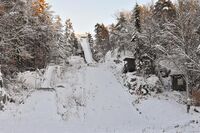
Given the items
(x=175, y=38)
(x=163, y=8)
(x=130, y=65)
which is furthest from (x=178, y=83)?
(x=163, y=8)

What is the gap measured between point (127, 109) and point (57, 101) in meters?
6.57

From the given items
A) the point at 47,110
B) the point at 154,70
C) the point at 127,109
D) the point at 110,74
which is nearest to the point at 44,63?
the point at 110,74

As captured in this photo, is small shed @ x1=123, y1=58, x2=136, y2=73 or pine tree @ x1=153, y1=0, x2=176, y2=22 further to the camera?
pine tree @ x1=153, y1=0, x2=176, y2=22

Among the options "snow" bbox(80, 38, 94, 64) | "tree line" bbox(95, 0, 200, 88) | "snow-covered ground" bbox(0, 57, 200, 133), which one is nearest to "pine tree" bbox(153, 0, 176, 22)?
"tree line" bbox(95, 0, 200, 88)

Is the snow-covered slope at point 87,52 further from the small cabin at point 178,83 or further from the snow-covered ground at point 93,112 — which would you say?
the snow-covered ground at point 93,112

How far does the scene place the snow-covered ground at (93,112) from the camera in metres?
19.2

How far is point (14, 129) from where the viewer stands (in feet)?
59.1

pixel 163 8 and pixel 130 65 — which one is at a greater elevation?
pixel 163 8

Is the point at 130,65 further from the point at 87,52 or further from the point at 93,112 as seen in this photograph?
the point at 87,52

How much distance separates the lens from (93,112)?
25109 mm

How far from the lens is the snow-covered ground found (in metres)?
19.2

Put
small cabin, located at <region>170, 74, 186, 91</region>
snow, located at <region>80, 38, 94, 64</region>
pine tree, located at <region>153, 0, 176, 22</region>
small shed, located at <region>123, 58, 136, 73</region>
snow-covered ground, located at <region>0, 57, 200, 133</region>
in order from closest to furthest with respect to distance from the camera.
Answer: snow-covered ground, located at <region>0, 57, 200, 133</region>
small cabin, located at <region>170, 74, 186, 91</region>
small shed, located at <region>123, 58, 136, 73</region>
pine tree, located at <region>153, 0, 176, 22</region>
snow, located at <region>80, 38, 94, 64</region>

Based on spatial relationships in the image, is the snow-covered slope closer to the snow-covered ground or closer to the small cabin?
the small cabin

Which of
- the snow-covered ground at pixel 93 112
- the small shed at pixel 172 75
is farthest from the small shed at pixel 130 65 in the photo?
the snow-covered ground at pixel 93 112
